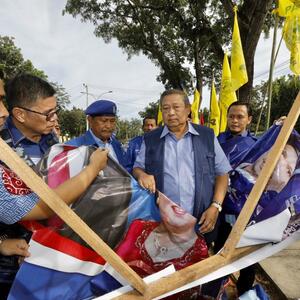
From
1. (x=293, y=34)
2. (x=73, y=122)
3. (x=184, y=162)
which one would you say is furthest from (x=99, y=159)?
(x=73, y=122)

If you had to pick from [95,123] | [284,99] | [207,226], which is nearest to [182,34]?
[95,123]

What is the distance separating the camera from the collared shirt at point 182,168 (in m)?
2.04

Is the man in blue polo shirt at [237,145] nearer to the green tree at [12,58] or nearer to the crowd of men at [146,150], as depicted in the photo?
the crowd of men at [146,150]

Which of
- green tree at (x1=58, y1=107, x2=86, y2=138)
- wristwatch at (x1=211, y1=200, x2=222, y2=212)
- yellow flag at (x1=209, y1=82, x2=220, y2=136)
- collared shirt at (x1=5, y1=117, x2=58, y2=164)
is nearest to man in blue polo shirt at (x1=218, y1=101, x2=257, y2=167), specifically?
wristwatch at (x1=211, y1=200, x2=222, y2=212)

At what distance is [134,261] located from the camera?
1306mm

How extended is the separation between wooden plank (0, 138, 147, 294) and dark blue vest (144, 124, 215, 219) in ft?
→ 3.39

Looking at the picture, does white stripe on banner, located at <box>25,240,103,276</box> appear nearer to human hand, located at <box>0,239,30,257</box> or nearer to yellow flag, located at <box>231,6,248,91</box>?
human hand, located at <box>0,239,30,257</box>

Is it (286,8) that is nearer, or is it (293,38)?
(293,38)

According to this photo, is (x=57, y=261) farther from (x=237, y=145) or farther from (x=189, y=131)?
(x=237, y=145)

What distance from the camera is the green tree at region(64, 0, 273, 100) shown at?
37.3 ft

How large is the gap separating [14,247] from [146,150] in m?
1.17

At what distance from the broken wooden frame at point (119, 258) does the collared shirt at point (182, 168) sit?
0.76 m

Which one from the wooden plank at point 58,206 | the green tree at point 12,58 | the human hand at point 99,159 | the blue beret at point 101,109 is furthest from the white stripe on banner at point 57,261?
the green tree at point 12,58

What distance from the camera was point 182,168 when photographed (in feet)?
6.78
